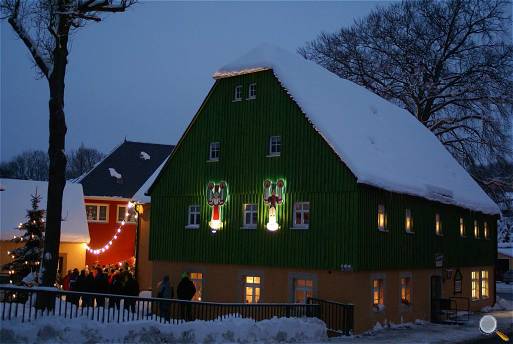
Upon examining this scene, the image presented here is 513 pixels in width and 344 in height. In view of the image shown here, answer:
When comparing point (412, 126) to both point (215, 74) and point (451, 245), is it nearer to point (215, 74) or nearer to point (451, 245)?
point (451, 245)

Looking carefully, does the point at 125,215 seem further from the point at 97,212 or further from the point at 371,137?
the point at 371,137

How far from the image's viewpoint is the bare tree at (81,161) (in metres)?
87.5

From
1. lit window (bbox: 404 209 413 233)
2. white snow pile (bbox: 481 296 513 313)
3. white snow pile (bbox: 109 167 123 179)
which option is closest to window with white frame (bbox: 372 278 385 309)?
lit window (bbox: 404 209 413 233)

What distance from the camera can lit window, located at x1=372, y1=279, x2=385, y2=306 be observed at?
2373 centimetres

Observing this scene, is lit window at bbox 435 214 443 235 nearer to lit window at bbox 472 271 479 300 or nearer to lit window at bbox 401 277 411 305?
lit window at bbox 401 277 411 305

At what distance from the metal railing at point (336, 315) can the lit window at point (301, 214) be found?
296 cm

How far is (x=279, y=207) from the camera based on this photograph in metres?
24.5

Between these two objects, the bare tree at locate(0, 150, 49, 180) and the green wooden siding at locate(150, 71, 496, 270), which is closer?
the green wooden siding at locate(150, 71, 496, 270)

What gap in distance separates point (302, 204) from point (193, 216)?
5.71 meters

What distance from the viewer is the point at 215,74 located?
27.2 metres

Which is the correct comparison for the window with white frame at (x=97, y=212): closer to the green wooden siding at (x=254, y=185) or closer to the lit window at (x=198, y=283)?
the green wooden siding at (x=254, y=185)

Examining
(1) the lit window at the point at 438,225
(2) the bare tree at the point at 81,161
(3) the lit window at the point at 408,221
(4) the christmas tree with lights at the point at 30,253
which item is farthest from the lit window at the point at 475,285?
(2) the bare tree at the point at 81,161

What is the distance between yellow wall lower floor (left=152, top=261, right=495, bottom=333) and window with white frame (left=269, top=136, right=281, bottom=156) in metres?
4.31

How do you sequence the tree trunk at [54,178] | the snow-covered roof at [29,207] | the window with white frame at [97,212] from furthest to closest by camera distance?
the window with white frame at [97,212]
the snow-covered roof at [29,207]
the tree trunk at [54,178]
